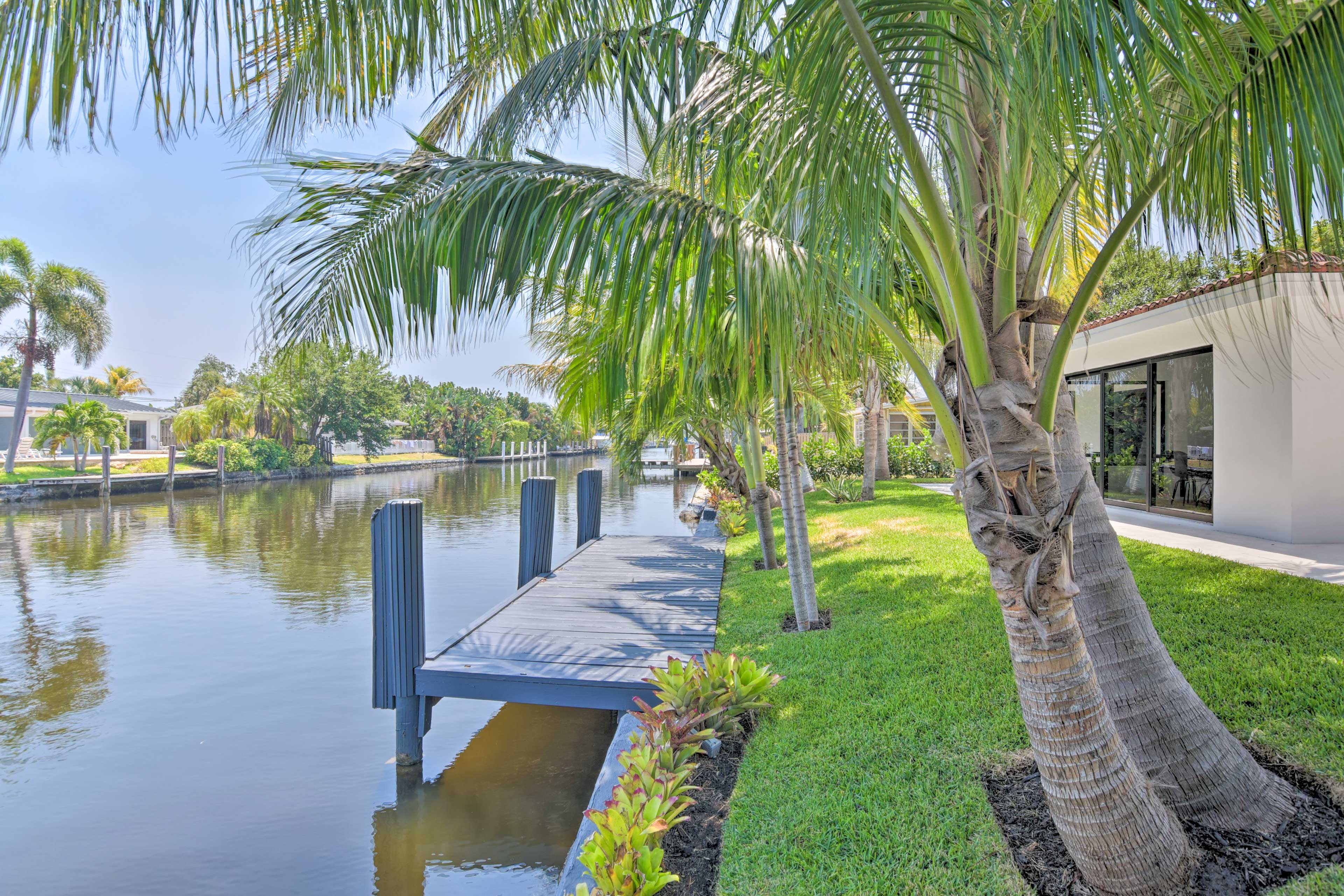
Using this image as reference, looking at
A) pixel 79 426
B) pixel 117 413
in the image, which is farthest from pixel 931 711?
pixel 117 413

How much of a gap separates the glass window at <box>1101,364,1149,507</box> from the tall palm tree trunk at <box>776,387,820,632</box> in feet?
21.4

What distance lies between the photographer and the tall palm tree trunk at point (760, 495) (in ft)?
29.1

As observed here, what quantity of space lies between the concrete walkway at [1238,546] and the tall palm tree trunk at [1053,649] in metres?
3.45

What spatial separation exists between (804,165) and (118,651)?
33.6 feet

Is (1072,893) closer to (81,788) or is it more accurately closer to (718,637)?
(718,637)

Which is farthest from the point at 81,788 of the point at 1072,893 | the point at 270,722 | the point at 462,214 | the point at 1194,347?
the point at 1194,347

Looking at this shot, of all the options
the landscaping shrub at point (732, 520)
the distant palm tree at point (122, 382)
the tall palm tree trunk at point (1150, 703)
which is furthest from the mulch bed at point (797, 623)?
the distant palm tree at point (122, 382)

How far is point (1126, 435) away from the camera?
10594 millimetres

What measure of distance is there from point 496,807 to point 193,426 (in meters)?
43.2

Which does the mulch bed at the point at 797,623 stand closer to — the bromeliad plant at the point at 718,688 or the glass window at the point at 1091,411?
the bromeliad plant at the point at 718,688

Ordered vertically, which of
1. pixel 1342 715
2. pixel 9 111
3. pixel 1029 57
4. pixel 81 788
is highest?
pixel 1029 57

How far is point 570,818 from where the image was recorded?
480 centimetres

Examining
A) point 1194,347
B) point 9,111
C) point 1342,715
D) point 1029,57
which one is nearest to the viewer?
point 9,111

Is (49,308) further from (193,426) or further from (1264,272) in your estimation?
(1264,272)
